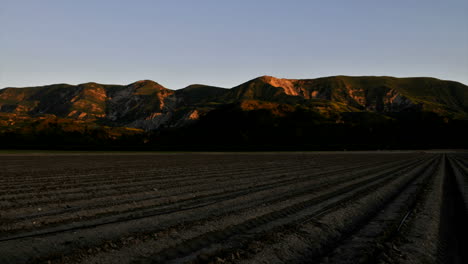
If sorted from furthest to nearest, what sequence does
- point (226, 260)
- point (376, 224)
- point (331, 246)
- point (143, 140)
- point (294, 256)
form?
1. point (143, 140)
2. point (376, 224)
3. point (331, 246)
4. point (294, 256)
5. point (226, 260)

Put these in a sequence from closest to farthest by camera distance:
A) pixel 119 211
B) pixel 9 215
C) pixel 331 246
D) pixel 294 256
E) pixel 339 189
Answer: pixel 294 256
pixel 331 246
pixel 9 215
pixel 119 211
pixel 339 189

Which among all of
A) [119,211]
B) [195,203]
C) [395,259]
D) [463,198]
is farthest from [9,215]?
[463,198]

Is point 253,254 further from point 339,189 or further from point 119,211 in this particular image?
point 339,189

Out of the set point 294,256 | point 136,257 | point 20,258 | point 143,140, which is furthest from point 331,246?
point 143,140

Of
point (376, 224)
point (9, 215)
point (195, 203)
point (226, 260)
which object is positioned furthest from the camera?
point (195, 203)

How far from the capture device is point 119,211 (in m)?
12.6

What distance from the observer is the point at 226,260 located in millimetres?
7191

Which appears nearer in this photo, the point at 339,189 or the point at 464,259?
the point at 464,259

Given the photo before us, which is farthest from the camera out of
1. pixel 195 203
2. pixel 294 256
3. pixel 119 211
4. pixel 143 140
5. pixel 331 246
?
pixel 143 140

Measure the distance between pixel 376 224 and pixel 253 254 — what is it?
5.19 meters

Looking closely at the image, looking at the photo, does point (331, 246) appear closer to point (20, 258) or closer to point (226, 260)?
point (226, 260)

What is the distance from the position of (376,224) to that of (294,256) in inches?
176

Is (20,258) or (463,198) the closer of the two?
(20,258)

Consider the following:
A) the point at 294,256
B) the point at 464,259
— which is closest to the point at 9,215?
the point at 294,256
